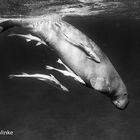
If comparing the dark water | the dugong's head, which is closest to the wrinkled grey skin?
the dugong's head

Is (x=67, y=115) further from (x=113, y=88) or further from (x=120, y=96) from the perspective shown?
(x=113, y=88)

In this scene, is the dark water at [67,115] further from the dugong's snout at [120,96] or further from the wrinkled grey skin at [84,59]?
the wrinkled grey skin at [84,59]

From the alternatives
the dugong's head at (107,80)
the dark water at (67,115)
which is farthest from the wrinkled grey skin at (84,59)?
the dark water at (67,115)

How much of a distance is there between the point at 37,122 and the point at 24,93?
29.5 ft

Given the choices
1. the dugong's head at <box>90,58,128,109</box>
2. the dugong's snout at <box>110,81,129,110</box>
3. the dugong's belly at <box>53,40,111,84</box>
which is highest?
the dugong's belly at <box>53,40,111,84</box>

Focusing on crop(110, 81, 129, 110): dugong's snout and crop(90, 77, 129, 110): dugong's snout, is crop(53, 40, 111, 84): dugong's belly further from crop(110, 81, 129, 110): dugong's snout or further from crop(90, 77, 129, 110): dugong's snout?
crop(110, 81, 129, 110): dugong's snout

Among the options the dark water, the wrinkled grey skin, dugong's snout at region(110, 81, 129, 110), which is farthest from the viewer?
the dark water

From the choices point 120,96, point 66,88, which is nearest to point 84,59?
point 120,96

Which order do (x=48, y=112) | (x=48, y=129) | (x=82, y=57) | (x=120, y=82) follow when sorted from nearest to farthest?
(x=82, y=57) < (x=120, y=82) < (x=48, y=129) < (x=48, y=112)

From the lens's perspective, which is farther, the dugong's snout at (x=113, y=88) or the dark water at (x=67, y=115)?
the dark water at (x=67, y=115)

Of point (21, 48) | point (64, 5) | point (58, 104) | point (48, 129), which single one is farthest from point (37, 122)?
point (21, 48)

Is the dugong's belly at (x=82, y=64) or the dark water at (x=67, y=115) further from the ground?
the dugong's belly at (x=82, y=64)

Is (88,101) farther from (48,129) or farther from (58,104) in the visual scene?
(48,129)

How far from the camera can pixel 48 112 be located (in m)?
21.4
